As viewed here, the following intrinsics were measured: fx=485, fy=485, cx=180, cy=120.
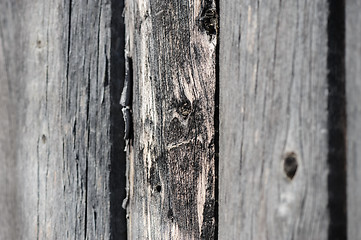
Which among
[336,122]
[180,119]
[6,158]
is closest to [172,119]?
[180,119]

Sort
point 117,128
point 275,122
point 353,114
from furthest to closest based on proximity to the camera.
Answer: point 117,128
point 275,122
point 353,114

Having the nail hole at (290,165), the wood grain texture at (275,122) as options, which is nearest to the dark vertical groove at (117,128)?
the wood grain texture at (275,122)

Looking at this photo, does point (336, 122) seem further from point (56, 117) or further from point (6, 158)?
point (6, 158)

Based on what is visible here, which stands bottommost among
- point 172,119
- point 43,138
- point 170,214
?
point 170,214

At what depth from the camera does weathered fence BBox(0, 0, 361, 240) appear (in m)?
0.72

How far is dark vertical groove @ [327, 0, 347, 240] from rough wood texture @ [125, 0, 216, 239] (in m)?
0.35

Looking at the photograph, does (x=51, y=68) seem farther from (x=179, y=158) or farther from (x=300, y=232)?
(x=300, y=232)

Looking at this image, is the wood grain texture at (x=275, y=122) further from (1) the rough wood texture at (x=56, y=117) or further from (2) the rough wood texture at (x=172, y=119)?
(1) the rough wood texture at (x=56, y=117)

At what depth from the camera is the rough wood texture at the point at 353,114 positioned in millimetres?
668

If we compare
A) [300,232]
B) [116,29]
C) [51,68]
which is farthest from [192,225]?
[51,68]

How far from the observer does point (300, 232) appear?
731 millimetres

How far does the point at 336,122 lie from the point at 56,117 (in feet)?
3.12

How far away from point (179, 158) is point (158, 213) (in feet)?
0.51

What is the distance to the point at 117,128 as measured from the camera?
1.30 meters
